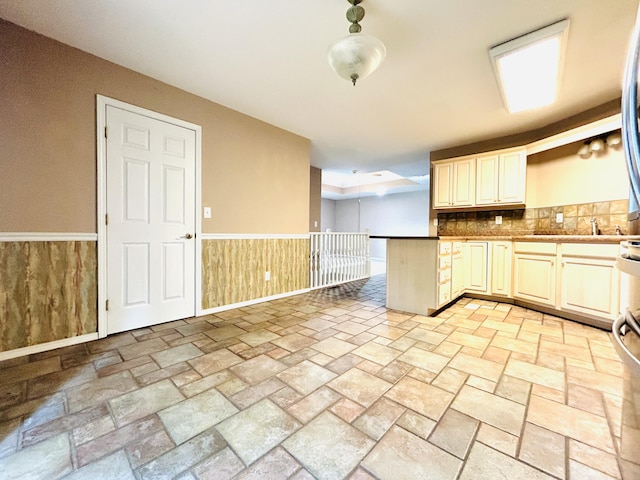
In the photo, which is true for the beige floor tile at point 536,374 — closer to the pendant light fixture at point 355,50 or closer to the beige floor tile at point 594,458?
the beige floor tile at point 594,458

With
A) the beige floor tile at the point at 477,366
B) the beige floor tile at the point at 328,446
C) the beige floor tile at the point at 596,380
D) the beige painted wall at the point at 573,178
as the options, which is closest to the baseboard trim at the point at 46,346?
the beige floor tile at the point at 328,446

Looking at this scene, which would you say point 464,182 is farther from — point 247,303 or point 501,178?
point 247,303

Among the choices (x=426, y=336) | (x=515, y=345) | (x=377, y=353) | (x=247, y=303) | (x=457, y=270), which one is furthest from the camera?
(x=457, y=270)

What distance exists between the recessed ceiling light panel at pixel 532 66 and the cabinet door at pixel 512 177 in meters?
0.84

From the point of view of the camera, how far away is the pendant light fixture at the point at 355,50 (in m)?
1.66

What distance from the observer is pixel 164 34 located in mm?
1979

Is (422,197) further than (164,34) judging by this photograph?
Yes

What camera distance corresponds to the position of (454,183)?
4125mm

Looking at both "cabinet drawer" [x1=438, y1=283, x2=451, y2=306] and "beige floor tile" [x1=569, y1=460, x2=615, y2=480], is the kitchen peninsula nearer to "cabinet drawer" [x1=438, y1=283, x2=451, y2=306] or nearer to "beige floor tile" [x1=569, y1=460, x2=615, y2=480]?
"cabinet drawer" [x1=438, y1=283, x2=451, y2=306]

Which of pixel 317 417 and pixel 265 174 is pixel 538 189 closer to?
pixel 265 174

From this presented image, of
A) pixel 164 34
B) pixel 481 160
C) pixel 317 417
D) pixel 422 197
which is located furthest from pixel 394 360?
pixel 422 197

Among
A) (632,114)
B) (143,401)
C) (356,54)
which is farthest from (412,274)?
(143,401)

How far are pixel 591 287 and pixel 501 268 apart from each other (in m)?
0.95

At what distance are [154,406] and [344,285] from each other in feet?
12.1
